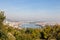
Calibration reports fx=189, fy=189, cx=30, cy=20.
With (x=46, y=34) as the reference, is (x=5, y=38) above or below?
above

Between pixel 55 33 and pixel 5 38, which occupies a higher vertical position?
pixel 5 38

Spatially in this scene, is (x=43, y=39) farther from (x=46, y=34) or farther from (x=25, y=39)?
(x=25, y=39)

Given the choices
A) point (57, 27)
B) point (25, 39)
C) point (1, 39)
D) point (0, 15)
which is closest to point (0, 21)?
point (0, 15)

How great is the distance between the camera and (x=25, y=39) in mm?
31453

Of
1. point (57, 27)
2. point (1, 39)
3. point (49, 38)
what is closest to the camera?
point (1, 39)

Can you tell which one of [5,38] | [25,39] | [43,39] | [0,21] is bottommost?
[43,39]

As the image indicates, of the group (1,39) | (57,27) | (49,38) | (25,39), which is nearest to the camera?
(1,39)

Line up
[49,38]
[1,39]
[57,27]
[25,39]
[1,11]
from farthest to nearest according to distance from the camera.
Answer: [57,27], [49,38], [25,39], [1,11], [1,39]

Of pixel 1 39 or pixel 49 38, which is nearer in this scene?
pixel 1 39

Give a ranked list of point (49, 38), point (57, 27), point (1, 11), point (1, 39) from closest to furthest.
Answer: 1. point (1, 39)
2. point (1, 11)
3. point (49, 38)
4. point (57, 27)

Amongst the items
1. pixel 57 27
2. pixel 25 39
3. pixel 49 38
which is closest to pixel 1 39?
pixel 25 39

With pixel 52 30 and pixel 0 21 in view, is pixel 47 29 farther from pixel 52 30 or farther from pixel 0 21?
pixel 0 21

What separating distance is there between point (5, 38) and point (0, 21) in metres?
1.51

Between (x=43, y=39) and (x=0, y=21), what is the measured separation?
38.0 meters
